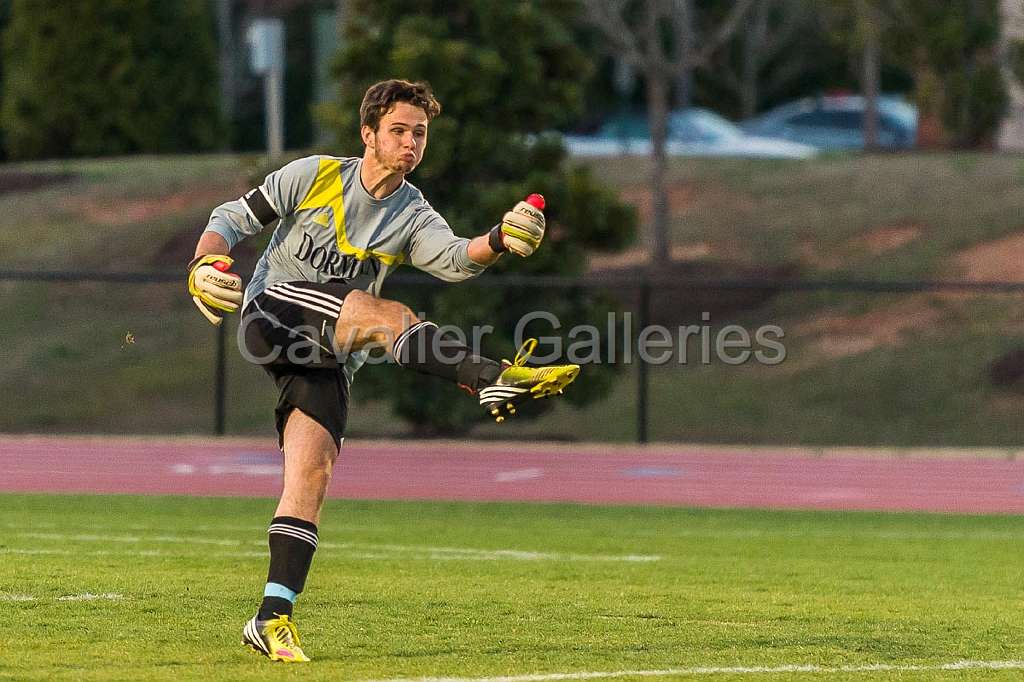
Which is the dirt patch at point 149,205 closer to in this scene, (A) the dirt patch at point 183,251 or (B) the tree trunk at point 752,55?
(A) the dirt patch at point 183,251

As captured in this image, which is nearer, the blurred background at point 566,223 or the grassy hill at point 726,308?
the blurred background at point 566,223

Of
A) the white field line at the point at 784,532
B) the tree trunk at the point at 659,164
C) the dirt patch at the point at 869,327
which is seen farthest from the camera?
the tree trunk at the point at 659,164

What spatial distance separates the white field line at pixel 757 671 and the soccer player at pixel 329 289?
787mm

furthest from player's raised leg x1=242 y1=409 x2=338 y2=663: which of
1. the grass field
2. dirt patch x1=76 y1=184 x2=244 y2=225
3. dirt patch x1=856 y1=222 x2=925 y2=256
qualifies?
dirt patch x1=76 y1=184 x2=244 y2=225

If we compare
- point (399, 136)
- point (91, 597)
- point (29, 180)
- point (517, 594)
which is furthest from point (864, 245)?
Result: point (399, 136)

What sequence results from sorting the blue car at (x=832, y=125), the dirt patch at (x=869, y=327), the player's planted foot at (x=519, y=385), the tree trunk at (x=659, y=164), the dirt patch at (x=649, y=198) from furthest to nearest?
the blue car at (x=832, y=125), the dirt patch at (x=649, y=198), the tree trunk at (x=659, y=164), the dirt patch at (x=869, y=327), the player's planted foot at (x=519, y=385)

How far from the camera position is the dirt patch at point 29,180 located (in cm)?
3481

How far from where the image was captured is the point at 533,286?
21531mm

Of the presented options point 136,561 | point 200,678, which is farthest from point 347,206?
point 136,561

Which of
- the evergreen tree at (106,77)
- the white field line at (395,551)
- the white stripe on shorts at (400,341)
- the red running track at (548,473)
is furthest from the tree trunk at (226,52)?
the white stripe on shorts at (400,341)

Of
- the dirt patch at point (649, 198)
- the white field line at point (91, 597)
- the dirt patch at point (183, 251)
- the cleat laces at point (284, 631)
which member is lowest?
the dirt patch at point (183, 251)

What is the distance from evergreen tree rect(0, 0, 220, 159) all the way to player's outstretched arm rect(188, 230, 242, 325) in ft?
96.1

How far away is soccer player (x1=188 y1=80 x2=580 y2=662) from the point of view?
7.09m

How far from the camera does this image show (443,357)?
279 inches
